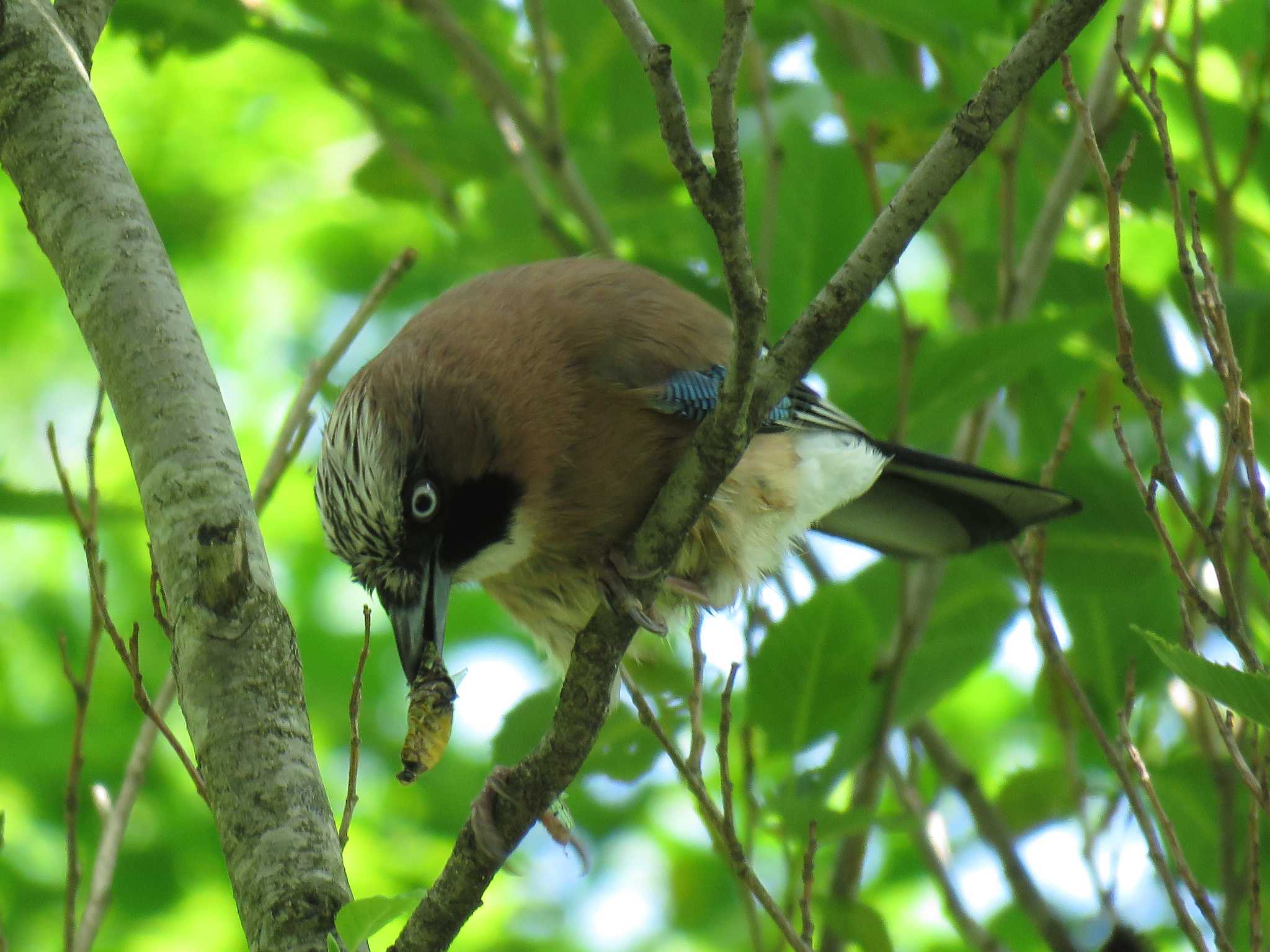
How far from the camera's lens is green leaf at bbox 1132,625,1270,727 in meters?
2.01

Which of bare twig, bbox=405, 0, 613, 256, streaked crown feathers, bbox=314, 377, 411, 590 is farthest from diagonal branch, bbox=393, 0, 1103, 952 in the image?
bare twig, bbox=405, 0, 613, 256

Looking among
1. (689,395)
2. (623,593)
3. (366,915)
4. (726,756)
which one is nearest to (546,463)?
(689,395)

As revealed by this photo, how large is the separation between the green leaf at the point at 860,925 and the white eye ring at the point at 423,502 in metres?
1.57

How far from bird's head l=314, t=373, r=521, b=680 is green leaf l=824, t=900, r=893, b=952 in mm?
1360

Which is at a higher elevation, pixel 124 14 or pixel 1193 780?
pixel 124 14

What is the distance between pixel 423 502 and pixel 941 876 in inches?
78.5

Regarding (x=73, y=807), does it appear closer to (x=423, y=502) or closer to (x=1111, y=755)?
(x=423, y=502)

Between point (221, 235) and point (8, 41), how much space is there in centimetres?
463

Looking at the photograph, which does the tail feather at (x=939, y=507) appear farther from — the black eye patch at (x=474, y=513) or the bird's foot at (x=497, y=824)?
the bird's foot at (x=497, y=824)

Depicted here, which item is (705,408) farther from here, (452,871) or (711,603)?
(452,871)

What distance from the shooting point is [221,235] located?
23.8 feet

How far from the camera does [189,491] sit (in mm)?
2422

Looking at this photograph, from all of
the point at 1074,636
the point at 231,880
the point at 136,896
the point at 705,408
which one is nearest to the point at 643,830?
the point at 136,896

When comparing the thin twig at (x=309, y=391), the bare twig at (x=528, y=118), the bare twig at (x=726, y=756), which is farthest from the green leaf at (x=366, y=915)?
the bare twig at (x=528, y=118)
